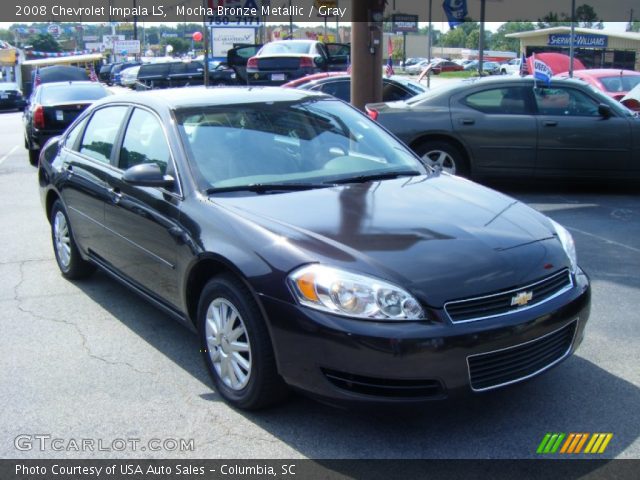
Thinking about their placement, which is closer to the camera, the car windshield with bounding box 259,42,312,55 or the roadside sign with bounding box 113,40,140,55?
the car windshield with bounding box 259,42,312,55

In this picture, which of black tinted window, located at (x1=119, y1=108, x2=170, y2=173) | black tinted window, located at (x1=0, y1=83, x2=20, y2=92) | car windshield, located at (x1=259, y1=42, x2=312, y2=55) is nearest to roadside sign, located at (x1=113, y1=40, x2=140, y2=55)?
black tinted window, located at (x1=0, y1=83, x2=20, y2=92)

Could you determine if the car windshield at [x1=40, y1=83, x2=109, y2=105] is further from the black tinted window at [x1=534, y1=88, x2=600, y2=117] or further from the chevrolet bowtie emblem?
the chevrolet bowtie emblem

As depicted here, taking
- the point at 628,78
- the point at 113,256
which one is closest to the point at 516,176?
the point at 113,256

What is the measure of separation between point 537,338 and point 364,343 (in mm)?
860

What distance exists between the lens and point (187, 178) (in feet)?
14.0

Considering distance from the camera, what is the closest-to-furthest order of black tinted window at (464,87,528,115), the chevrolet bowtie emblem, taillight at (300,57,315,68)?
the chevrolet bowtie emblem, black tinted window at (464,87,528,115), taillight at (300,57,315,68)

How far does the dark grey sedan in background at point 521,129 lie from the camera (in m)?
9.23

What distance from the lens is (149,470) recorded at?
10.9 feet

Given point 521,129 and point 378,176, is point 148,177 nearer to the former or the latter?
point 378,176

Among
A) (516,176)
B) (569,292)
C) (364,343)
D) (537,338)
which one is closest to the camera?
(364,343)

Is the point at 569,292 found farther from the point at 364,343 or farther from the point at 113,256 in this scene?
the point at 113,256

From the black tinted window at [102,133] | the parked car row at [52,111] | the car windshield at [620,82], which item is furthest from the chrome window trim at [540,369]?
the car windshield at [620,82]

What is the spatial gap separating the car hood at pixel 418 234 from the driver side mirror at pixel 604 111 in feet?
17.8

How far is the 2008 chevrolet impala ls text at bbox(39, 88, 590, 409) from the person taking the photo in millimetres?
3258
